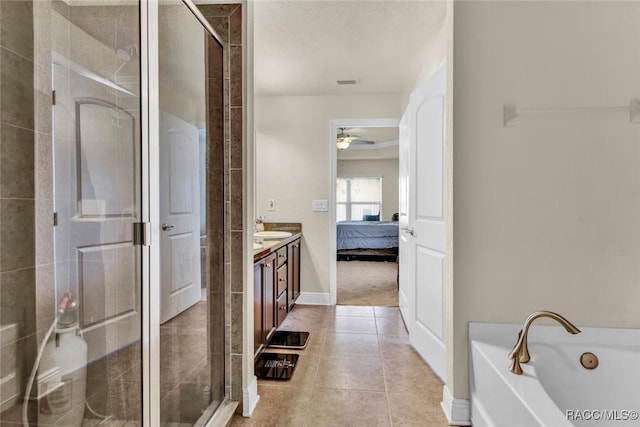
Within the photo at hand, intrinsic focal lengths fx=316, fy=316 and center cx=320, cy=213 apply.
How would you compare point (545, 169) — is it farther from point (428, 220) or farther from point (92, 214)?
point (92, 214)

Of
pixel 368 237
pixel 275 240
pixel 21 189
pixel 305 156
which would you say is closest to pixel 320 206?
pixel 305 156

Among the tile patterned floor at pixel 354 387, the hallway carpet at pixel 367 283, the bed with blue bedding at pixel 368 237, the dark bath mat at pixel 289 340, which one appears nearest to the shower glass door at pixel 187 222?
the tile patterned floor at pixel 354 387

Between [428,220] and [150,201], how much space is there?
1.80m

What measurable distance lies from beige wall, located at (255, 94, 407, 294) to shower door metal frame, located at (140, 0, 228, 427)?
2.52 m

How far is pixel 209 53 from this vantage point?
165cm

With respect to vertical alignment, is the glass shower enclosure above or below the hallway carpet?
above

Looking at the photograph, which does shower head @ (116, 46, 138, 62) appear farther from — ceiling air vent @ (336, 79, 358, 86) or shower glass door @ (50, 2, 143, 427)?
ceiling air vent @ (336, 79, 358, 86)

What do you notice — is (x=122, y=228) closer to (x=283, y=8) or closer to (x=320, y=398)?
(x=320, y=398)

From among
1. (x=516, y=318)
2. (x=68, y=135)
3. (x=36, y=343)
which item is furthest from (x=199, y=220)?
(x=516, y=318)

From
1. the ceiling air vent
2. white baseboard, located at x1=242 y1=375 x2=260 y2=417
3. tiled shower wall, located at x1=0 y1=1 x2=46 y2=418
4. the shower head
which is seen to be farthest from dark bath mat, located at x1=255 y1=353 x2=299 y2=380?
the ceiling air vent

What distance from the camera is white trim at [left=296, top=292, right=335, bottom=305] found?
3.69m

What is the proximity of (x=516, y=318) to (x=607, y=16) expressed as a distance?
1.60 meters

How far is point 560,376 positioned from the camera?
1.49 metres

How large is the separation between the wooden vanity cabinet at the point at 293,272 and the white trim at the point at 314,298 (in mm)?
84
